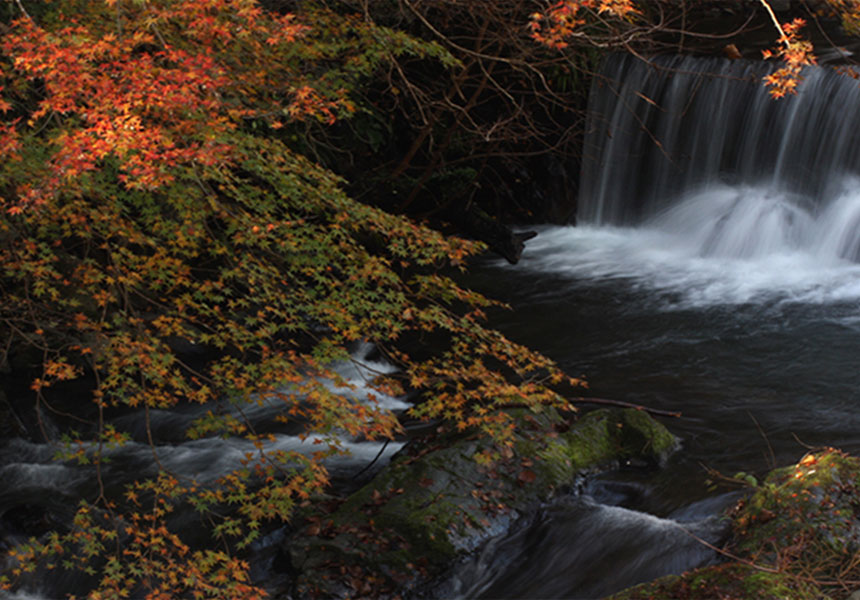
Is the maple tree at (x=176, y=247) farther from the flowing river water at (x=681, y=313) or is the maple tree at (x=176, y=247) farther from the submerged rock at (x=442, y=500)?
the flowing river water at (x=681, y=313)

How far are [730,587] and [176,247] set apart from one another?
4.11m

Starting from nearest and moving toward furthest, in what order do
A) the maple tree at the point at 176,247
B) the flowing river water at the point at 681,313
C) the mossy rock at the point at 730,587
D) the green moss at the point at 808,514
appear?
the mossy rock at the point at 730,587 < the green moss at the point at 808,514 < the maple tree at the point at 176,247 < the flowing river water at the point at 681,313

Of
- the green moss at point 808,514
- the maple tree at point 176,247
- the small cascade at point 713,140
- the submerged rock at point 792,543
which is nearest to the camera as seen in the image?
the submerged rock at point 792,543

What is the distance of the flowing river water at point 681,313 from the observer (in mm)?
5328

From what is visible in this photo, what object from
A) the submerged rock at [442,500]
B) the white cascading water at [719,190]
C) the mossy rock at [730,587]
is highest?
the white cascading water at [719,190]

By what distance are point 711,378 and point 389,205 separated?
467 centimetres

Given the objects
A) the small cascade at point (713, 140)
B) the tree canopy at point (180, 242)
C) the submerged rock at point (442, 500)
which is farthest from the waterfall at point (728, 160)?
the tree canopy at point (180, 242)

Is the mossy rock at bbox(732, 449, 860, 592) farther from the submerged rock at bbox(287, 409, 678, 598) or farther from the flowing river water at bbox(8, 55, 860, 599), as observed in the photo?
the submerged rock at bbox(287, 409, 678, 598)

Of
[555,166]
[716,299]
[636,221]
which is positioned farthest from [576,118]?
[716,299]

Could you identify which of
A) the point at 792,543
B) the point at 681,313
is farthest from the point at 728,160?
the point at 792,543

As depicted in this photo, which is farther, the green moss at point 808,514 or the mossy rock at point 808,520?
the green moss at point 808,514

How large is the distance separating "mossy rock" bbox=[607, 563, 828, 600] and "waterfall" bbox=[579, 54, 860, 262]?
694 cm

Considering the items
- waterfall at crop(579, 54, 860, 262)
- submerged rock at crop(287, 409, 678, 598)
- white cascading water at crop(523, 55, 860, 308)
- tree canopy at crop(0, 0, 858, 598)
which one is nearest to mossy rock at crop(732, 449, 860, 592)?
submerged rock at crop(287, 409, 678, 598)

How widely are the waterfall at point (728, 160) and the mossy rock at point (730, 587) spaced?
694cm
